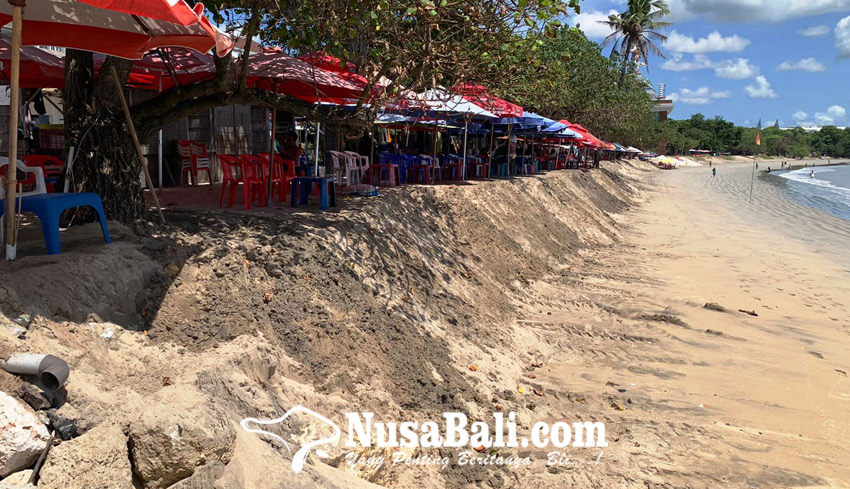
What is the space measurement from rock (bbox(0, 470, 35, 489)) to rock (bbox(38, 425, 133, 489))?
0.17 feet

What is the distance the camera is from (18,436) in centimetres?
248

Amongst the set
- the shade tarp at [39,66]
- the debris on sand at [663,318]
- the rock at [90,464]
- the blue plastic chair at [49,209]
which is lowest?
the debris on sand at [663,318]

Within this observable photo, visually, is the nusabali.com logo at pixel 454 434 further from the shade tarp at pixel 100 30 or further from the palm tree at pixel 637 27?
the palm tree at pixel 637 27

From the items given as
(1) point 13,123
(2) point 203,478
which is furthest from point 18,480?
(1) point 13,123

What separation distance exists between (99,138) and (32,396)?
11.8 feet

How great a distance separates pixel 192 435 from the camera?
110 inches

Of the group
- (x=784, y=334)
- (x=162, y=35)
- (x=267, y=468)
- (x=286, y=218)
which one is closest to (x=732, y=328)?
(x=784, y=334)

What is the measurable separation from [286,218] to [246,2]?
2.42 metres

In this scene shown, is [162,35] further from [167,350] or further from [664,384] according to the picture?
[664,384]

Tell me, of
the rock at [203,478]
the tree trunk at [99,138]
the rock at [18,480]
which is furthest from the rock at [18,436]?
the tree trunk at [99,138]

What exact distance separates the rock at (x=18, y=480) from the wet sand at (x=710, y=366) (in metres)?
3.46

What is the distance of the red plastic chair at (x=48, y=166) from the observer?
7918 millimetres

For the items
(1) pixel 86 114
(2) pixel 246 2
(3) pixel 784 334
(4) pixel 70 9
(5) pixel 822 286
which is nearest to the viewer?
(4) pixel 70 9

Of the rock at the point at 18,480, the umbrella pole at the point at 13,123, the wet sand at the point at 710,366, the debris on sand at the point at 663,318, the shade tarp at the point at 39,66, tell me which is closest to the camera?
the rock at the point at 18,480
